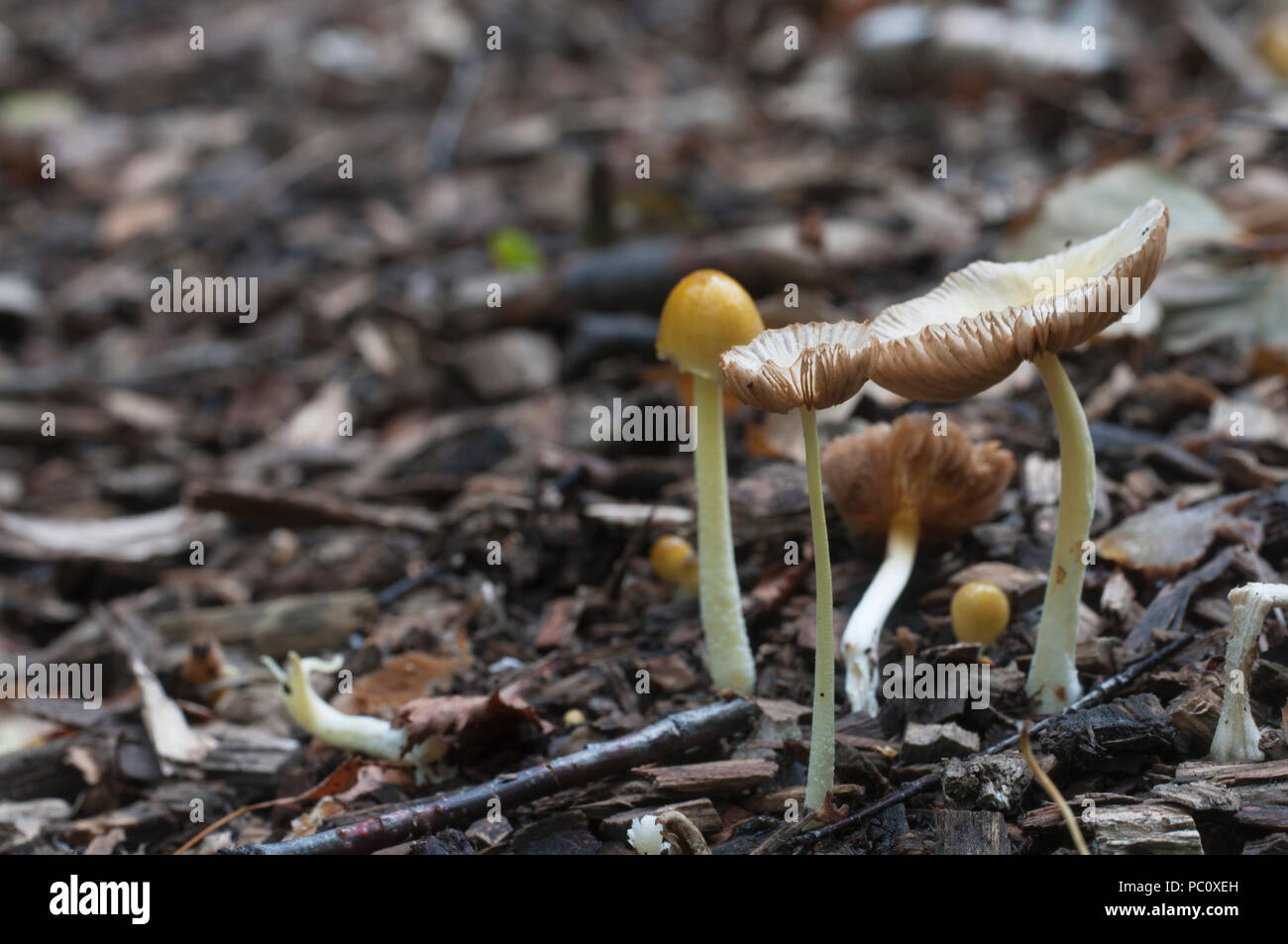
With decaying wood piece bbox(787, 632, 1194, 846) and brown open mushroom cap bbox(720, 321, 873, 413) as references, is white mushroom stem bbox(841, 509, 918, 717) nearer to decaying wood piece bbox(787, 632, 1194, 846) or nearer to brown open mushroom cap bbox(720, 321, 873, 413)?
decaying wood piece bbox(787, 632, 1194, 846)

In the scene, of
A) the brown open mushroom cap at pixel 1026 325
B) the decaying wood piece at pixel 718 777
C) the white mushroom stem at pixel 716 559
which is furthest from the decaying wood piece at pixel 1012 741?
the brown open mushroom cap at pixel 1026 325

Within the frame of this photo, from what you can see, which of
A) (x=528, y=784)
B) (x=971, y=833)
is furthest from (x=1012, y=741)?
(x=528, y=784)

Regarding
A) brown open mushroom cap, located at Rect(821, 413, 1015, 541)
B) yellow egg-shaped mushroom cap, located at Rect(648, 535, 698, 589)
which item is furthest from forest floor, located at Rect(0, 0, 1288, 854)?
brown open mushroom cap, located at Rect(821, 413, 1015, 541)

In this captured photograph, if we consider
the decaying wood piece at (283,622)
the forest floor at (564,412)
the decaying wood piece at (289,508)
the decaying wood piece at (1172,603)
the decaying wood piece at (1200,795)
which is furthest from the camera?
the decaying wood piece at (289,508)

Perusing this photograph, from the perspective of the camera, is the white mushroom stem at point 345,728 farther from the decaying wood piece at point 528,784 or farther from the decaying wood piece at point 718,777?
the decaying wood piece at point 718,777

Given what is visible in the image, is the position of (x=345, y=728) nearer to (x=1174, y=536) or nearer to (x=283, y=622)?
(x=283, y=622)

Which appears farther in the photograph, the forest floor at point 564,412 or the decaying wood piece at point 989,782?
the forest floor at point 564,412

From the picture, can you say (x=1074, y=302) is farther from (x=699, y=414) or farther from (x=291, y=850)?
(x=291, y=850)
